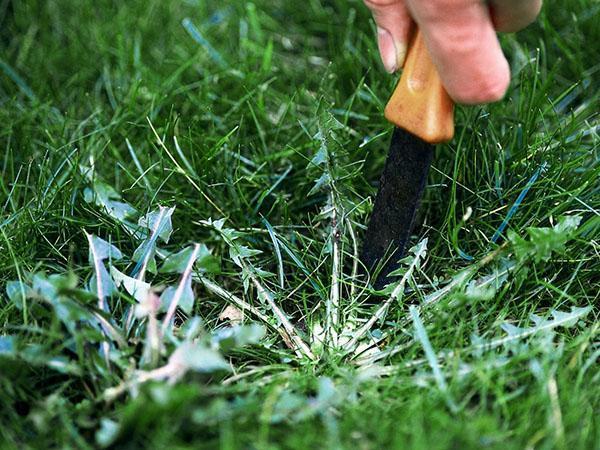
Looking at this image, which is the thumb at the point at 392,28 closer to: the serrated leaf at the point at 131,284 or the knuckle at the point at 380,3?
the knuckle at the point at 380,3

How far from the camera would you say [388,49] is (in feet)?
5.24

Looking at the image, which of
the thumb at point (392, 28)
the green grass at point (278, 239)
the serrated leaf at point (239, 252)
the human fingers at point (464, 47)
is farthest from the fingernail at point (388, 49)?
the serrated leaf at point (239, 252)

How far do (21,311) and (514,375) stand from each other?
1.07 m

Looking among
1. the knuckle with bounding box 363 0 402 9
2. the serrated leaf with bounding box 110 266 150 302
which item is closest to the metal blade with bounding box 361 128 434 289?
the knuckle with bounding box 363 0 402 9

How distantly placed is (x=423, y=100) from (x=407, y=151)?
0.15 meters

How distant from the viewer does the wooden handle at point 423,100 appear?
1548 millimetres

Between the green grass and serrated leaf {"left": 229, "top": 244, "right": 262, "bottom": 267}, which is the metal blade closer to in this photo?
the green grass

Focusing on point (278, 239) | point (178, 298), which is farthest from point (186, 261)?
point (278, 239)

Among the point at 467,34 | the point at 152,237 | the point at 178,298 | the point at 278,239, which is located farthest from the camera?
the point at 278,239

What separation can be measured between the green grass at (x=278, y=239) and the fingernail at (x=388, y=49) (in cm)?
32

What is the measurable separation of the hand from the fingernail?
1.3 inches

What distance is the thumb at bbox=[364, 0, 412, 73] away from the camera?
155 centimetres

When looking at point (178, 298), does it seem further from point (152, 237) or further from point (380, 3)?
point (380, 3)

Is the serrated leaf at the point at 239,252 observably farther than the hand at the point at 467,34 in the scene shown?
Yes
